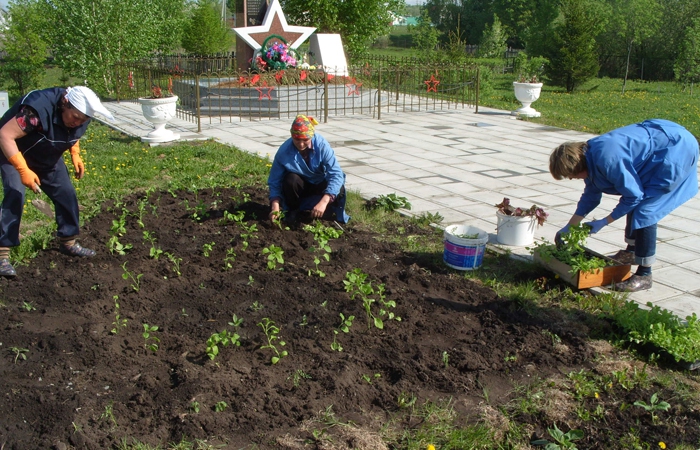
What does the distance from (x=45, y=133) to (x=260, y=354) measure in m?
2.27

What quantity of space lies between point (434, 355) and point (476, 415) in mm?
536

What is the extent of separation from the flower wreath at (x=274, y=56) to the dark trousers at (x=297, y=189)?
954cm

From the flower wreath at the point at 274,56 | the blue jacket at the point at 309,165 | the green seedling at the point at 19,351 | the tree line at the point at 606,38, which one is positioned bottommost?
the green seedling at the point at 19,351

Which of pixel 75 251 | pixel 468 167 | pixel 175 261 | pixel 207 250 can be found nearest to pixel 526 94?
pixel 468 167

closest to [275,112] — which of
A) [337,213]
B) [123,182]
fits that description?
[123,182]

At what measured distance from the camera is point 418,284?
170 inches

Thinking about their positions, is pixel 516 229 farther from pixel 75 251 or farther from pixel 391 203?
pixel 75 251

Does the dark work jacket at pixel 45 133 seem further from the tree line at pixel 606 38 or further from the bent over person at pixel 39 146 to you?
the tree line at pixel 606 38

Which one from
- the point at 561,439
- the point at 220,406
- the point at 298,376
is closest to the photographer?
the point at 561,439

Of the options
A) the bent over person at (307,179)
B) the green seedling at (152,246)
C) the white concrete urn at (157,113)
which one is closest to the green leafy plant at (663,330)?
the bent over person at (307,179)

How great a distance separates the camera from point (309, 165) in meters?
5.39

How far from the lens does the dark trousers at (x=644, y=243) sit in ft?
13.8

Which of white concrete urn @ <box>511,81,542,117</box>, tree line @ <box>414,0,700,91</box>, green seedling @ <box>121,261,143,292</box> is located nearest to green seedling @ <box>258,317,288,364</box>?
green seedling @ <box>121,261,143,292</box>

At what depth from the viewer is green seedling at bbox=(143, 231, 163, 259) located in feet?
15.0
